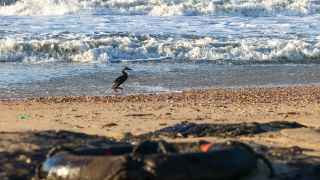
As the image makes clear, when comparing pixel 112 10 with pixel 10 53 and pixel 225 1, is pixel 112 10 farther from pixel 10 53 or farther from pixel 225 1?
pixel 10 53

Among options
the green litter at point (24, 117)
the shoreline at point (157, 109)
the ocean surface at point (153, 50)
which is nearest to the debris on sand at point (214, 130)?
the shoreline at point (157, 109)

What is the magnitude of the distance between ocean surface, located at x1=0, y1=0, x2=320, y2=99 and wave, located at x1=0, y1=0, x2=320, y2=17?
17cm

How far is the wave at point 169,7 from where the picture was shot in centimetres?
3500

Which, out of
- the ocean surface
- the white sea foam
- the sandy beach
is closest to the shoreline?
the sandy beach

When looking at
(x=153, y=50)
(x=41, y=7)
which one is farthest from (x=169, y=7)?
(x=153, y=50)

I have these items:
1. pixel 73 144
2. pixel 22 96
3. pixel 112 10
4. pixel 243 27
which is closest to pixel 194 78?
pixel 22 96

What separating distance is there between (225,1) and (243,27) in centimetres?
949

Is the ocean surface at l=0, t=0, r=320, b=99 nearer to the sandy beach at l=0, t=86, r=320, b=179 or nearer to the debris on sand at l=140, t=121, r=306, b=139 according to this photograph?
the sandy beach at l=0, t=86, r=320, b=179

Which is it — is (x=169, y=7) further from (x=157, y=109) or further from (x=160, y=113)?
(x=160, y=113)

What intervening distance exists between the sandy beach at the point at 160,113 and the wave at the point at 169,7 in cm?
2033

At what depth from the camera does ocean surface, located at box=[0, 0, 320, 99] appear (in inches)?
631

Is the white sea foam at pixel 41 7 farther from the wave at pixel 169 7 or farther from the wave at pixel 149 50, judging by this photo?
the wave at pixel 149 50

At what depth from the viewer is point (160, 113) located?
11.2m

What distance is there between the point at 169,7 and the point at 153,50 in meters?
13.9
